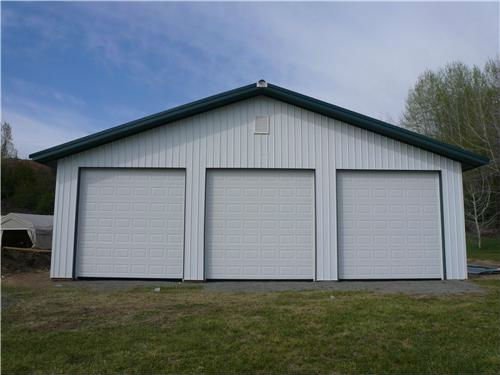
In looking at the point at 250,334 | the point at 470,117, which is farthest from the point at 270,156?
the point at 470,117

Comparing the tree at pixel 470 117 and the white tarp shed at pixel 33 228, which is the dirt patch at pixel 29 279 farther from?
the tree at pixel 470 117

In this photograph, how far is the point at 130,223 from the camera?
10.7 meters

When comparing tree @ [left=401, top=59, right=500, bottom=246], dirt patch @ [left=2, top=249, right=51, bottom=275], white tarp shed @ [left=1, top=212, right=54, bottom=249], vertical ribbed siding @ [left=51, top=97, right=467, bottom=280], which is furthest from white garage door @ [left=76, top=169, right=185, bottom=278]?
tree @ [left=401, top=59, right=500, bottom=246]

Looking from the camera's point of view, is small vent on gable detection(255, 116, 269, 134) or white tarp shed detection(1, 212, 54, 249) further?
white tarp shed detection(1, 212, 54, 249)

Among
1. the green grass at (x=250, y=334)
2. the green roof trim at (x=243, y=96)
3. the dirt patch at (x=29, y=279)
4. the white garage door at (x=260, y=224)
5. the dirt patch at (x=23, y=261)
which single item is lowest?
the green grass at (x=250, y=334)

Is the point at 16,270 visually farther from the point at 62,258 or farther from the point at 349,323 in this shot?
the point at 349,323

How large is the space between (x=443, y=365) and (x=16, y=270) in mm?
12306

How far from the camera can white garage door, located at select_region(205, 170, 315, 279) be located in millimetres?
10617

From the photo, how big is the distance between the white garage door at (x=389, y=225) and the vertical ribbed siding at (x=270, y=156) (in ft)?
0.81

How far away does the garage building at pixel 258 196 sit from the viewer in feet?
34.8

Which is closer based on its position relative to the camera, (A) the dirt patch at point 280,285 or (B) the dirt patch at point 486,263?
(A) the dirt patch at point 280,285

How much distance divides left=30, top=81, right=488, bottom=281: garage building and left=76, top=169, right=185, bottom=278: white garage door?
0.03 meters

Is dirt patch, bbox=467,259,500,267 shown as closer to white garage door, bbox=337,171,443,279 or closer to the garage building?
the garage building

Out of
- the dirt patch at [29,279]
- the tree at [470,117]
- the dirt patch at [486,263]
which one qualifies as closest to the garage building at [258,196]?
the dirt patch at [29,279]
